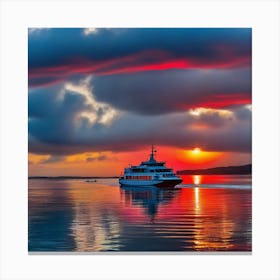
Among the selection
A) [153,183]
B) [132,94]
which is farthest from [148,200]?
[153,183]

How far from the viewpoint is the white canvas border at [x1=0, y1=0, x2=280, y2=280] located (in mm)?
11672

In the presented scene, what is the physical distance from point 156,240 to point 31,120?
3863mm

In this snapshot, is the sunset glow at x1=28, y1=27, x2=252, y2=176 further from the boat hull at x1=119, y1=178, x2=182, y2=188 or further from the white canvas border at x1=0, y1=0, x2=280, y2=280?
the boat hull at x1=119, y1=178, x2=182, y2=188

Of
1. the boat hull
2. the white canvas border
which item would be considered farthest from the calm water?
the boat hull
